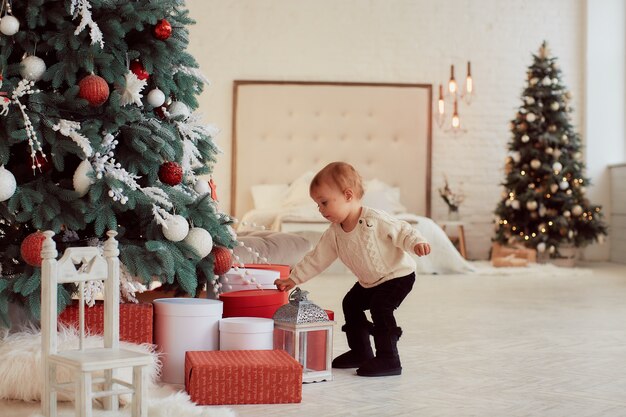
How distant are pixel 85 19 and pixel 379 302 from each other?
131cm

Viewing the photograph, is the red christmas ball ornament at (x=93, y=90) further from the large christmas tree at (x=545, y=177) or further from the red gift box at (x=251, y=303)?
the large christmas tree at (x=545, y=177)

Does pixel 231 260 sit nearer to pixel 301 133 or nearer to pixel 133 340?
pixel 133 340

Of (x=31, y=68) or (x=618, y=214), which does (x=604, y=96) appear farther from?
(x=31, y=68)

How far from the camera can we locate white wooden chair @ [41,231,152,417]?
215 cm

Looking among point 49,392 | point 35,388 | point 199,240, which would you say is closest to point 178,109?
point 199,240

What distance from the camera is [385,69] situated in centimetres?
919

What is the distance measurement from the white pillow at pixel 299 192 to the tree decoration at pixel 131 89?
5.27m

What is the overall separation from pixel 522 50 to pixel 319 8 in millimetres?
2062

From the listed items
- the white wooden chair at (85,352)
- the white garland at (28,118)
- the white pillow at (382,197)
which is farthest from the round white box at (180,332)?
the white pillow at (382,197)

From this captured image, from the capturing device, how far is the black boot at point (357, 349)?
10.6 feet

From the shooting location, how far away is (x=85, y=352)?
2277 millimetres

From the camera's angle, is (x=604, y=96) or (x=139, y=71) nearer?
(x=139, y=71)

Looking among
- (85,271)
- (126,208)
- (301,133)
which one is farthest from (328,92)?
(85,271)

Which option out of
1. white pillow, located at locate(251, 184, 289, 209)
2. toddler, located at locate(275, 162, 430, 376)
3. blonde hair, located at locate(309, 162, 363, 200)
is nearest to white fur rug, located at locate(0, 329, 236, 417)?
toddler, located at locate(275, 162, 430, 376)
